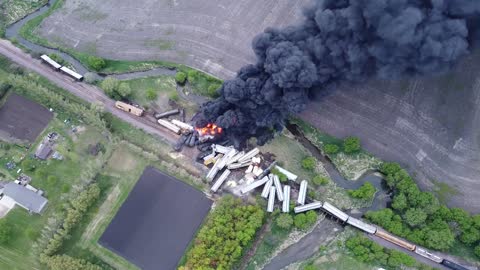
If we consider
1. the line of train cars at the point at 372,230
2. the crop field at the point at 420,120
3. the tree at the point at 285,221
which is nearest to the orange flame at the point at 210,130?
the crop field at the point at 420,120

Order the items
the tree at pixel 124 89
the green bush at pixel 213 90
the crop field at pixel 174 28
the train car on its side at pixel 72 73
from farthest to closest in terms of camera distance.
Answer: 1. the crop field at pixel 174 28
2. the train car on its side at pixel 72 73
3. the tree at pixel 124 89
4. the green bush at pixel 213 90

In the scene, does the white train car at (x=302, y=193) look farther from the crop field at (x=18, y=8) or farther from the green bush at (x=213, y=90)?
the crop field at (x=18, y=8)

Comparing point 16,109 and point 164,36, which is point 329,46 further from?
point 16,109

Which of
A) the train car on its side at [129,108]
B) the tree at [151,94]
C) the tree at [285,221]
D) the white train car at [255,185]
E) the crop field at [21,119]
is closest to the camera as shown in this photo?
the tree at [285,221]

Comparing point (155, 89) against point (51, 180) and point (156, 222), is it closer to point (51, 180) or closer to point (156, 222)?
point (51, 180)

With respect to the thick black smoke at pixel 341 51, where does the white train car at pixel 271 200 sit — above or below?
below

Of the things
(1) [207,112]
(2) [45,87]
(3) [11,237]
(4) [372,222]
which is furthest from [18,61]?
(4) [372,222]
